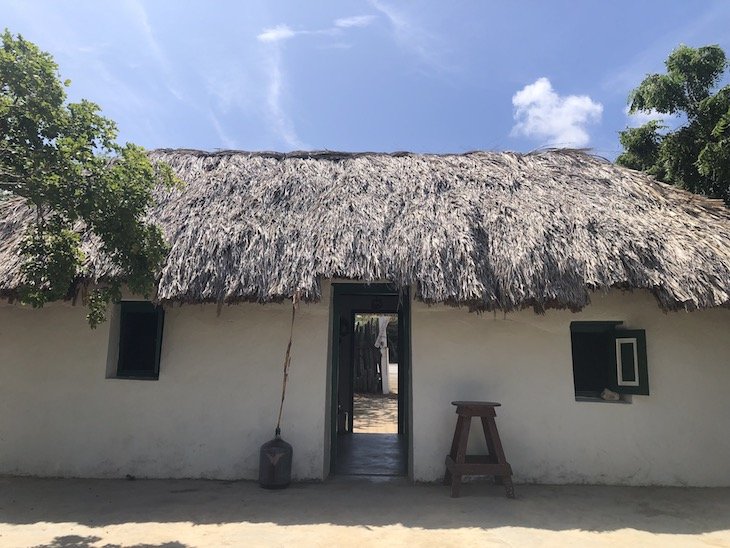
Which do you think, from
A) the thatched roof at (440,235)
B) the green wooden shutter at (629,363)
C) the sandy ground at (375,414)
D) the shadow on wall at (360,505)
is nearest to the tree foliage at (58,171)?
the thatched roof at (440,235)

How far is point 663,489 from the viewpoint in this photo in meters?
5.08

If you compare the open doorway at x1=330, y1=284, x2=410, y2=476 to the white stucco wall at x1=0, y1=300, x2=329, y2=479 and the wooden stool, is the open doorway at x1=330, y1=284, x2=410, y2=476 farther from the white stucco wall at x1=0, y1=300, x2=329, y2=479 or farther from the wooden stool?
the wooden stool

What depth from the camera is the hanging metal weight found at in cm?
486

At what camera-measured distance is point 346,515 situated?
4.19m

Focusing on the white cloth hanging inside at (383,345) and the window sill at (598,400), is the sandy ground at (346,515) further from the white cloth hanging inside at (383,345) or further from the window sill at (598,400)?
the white cloth hanging inside at (383,345)

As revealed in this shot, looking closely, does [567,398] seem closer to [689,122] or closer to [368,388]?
[689,122]

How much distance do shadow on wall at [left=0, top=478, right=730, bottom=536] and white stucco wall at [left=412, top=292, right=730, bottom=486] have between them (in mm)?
231

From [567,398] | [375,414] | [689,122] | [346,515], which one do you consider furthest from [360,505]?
[689,122]

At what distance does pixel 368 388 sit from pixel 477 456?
31.9 feet

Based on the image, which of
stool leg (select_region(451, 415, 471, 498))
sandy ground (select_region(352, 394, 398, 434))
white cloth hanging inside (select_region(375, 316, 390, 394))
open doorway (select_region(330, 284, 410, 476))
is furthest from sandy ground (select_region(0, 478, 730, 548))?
white cloth hanging inside (select_region(375, 316, 390, 394))

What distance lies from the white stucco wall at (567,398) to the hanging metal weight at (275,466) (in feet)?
4.42

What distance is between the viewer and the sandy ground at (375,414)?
914cm

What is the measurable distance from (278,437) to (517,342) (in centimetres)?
Answer: 275

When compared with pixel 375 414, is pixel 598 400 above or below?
above
